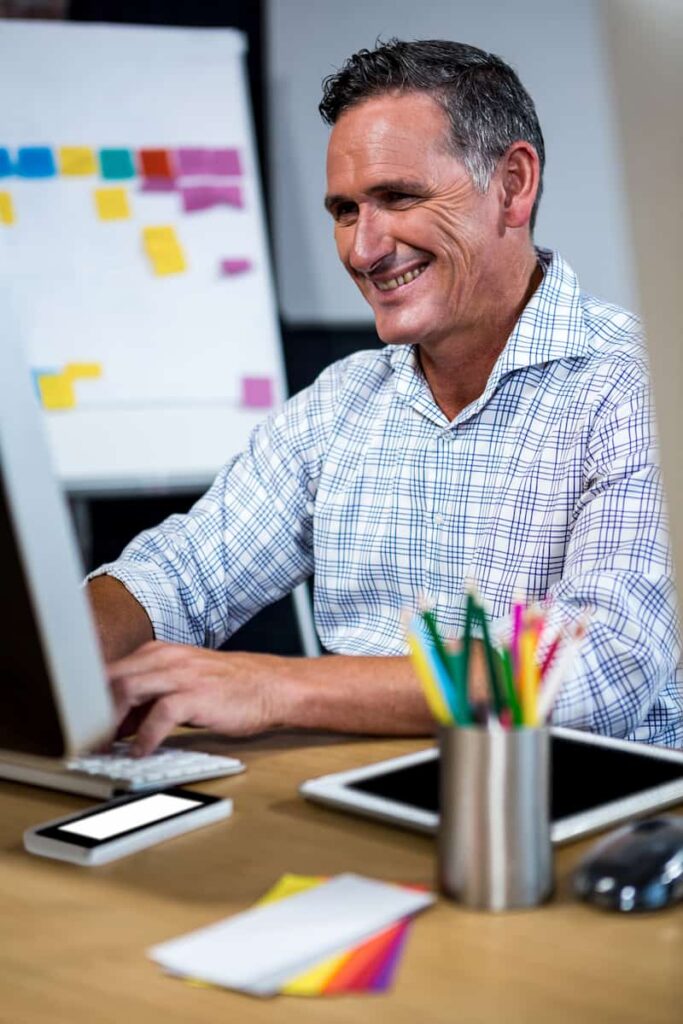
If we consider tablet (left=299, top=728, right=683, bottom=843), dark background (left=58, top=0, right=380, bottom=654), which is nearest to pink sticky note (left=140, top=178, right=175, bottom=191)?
dark background (left=58, top=0, right=380, bottom=654)

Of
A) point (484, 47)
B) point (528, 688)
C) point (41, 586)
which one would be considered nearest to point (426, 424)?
point (528, 688)

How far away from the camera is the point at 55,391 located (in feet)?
9.55

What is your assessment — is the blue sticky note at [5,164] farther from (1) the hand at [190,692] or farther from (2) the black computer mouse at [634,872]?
(2) the black computer mouse at [634,872]

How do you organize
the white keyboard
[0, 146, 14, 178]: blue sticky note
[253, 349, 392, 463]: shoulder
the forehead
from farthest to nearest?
[0, 146, 14, 178]: blue sticky note < [253, 349, 392, 463]: shoulder < the forehead < the white keyboard

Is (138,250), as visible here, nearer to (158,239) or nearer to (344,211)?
(158,239)

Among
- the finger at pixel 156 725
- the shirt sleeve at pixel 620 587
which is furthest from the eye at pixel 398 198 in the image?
the finger at pixel 156 725

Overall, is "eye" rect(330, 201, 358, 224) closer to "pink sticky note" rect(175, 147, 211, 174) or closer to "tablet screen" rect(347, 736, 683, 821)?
"tablet screen" rect(347, 736, 683, 821)

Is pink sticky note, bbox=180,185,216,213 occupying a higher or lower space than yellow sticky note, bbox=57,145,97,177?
lower

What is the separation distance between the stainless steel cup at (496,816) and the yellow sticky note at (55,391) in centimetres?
226

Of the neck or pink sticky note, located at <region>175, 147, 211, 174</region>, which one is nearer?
the neck

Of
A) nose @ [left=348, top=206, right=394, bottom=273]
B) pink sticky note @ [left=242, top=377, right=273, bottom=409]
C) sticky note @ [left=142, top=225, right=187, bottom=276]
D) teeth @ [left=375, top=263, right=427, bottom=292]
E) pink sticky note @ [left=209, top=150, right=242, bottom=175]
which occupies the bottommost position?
pink sticky note @ [left=242, top=377, right=273, bottom=409]

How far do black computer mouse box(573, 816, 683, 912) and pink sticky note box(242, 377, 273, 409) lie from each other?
2328 mm

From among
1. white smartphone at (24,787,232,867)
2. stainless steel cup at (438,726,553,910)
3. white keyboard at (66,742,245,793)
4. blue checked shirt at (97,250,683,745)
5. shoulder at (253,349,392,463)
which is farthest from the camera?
shoulder at (253,349,392,463)

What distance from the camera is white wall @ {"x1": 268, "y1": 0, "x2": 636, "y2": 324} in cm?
300
